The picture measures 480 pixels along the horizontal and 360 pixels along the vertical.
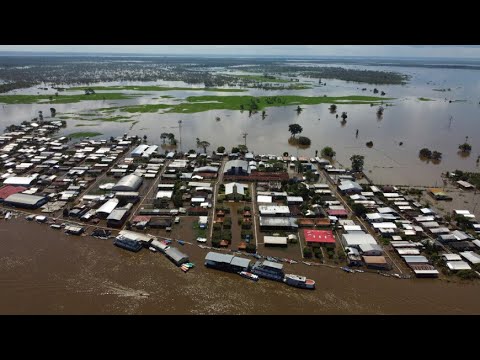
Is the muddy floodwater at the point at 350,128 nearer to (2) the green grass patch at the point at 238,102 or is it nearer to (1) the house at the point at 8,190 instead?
(2) the green grass patch at the point at 238,102

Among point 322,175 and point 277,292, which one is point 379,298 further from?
point 322,175

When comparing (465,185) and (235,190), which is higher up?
(235,190)

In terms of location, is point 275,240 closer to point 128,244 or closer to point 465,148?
point 128,244

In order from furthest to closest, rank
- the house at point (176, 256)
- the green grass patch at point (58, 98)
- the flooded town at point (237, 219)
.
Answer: the green grass patch at point (58, 98)
the house at point (176, 256)
the flooded town at point (237, 219)

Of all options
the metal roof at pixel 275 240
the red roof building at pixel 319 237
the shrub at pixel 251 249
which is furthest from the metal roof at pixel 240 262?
the red roof building at pixel 319 237

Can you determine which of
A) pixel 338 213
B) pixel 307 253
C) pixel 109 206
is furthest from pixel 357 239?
pixel 109 206

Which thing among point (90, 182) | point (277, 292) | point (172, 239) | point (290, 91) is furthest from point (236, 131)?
point (290, 91)
